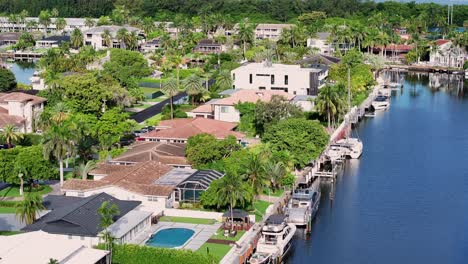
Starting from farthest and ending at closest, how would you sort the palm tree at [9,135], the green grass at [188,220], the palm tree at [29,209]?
the palm tree at [9,135] → the green grass at [188,220] → the palm tree at [29,209]

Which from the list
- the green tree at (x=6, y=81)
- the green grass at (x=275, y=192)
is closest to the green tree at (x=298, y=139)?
the green grass at (x=275, y=192)

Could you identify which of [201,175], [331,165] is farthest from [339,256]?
[331,165]

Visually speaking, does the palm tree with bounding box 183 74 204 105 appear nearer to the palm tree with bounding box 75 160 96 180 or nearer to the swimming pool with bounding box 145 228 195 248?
the palm tree with bounding box 75 160 96 180

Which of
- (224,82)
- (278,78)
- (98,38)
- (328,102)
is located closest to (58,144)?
(328,102)

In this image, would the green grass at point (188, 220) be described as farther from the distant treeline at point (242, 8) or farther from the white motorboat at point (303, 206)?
the distant treeline at point (242, 8)

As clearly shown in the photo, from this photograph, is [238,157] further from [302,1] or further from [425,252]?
[302,1]

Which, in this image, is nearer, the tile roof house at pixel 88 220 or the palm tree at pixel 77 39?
Answer: the tile roof house at pixel 88 220

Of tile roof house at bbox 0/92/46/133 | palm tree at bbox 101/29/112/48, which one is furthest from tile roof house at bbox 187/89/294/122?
palm tree at bbox 101/29/112/48

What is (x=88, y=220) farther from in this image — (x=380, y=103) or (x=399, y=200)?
(x=380, y=103)
